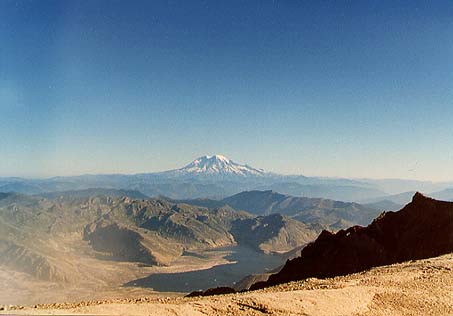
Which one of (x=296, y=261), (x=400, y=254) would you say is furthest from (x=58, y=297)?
Result: (x=400, y=254)

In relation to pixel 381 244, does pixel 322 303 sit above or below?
above

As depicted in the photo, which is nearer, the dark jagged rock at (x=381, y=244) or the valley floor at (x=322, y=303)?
the valley floor at (x=322, y=303)

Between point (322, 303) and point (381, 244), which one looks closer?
point (322, 303)

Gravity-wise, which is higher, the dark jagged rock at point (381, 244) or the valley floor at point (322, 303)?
the valley floor at point (322, 303)

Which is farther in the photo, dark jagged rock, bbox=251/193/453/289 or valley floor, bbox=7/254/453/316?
dark jagged rock, bbox=251/193/453/289
